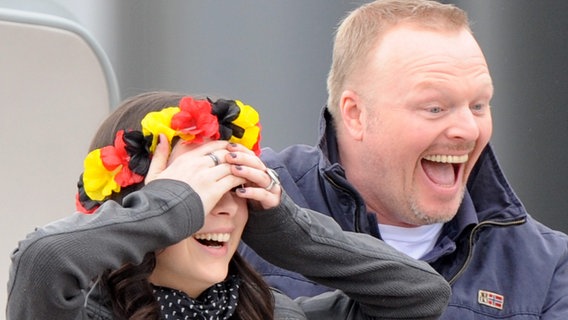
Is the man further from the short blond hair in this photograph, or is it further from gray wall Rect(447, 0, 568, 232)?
gray wall Rect(447, 0, 568, 232)

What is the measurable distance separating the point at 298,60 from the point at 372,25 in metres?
0.53

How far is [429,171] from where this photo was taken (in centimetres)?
320

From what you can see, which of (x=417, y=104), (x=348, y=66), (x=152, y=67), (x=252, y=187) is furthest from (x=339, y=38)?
(x=252, y=187)

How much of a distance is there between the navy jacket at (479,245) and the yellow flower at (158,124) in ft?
2.71

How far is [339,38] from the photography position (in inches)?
134

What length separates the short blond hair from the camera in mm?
3273

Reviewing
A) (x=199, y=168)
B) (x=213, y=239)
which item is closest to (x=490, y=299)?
(x=213, y=239)

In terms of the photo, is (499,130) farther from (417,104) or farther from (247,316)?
(247,316)

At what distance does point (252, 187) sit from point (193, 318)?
0.85 ft

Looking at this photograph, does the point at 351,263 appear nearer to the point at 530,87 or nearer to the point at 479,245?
the point at 479,245

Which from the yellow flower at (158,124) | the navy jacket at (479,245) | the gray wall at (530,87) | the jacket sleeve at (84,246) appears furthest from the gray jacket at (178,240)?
the gray wall at (530,87)

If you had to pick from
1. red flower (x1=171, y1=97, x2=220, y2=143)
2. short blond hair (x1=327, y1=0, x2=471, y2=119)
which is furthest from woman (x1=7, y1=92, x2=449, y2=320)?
short blond hair (x1=327, y1=0, x2=471, y2=119)

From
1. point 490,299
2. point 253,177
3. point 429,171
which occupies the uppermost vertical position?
point 253,177

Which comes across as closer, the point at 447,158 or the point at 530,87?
the point at 447,158
